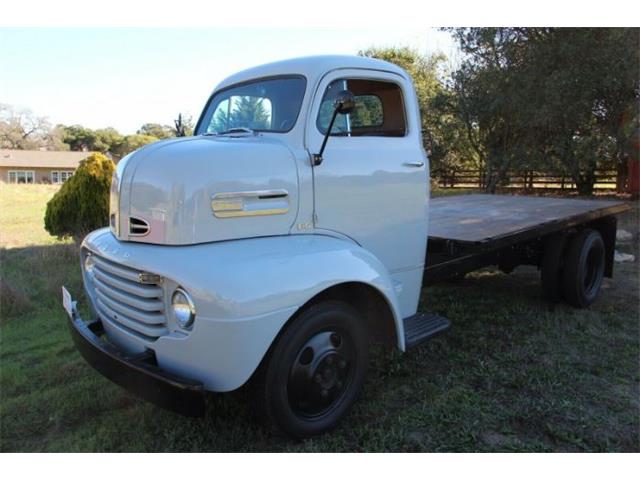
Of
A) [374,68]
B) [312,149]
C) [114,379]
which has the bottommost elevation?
[114,379]

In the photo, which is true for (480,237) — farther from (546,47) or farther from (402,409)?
(546,47)

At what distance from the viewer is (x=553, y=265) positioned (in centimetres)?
535

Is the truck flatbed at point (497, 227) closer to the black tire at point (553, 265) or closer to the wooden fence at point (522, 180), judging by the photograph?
the black tire at point (553, 265)

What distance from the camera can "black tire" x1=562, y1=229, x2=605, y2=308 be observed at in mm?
5367

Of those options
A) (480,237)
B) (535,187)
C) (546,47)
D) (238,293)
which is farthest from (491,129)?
(238,293)

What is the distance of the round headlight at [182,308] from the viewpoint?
2484mm

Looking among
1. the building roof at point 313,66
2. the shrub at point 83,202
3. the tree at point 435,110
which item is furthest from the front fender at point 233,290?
the tree at point 435,110

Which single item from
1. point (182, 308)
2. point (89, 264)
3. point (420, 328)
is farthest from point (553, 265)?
point (89, 264)

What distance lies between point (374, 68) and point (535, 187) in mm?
19694

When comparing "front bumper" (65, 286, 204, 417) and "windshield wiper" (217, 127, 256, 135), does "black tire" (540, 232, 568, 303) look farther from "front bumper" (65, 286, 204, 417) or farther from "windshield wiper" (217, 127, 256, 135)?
"front bumper" (65, 286, 204, 417)

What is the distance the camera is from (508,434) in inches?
121

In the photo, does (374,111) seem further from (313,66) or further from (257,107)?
(257,107)

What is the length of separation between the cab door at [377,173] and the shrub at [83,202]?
6.15 m

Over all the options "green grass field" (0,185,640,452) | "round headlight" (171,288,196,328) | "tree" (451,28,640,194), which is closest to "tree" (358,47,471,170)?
"tree" (451,28,640,194)
